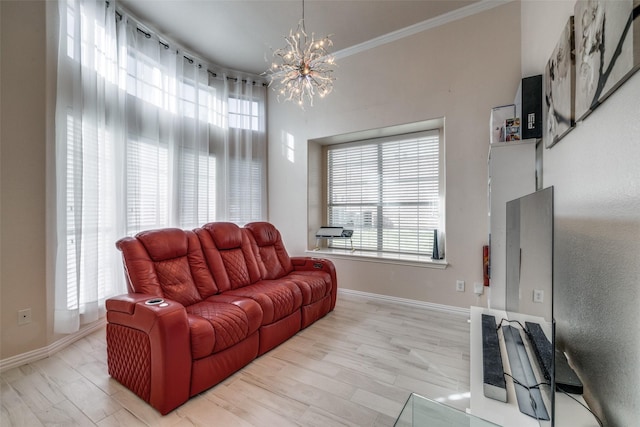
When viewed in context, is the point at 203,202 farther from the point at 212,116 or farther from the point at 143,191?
the point at 212,116

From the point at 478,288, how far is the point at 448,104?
215cm

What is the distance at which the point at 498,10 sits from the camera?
2.78 metres

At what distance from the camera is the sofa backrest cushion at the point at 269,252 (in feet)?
10.2

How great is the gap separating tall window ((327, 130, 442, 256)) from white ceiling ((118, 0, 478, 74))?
4.51 feet

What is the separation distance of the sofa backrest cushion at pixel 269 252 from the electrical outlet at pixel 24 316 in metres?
1.93

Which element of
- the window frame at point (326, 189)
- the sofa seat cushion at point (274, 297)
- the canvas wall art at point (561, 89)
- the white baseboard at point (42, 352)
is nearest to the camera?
the canvas wall art at point (561, 89)

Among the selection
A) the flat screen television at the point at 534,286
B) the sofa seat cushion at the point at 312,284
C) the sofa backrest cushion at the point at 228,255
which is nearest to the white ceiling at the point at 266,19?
the sofa backrest cushion at the point at 228,255

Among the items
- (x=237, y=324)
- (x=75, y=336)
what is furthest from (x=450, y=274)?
(x=75, y=336)

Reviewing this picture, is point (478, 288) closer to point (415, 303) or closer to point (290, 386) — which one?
point (415, 303)

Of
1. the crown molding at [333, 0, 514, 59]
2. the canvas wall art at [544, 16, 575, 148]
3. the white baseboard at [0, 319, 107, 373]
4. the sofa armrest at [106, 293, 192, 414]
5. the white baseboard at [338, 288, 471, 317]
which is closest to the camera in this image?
the canvas wall art at [544, 16, 575, 148]

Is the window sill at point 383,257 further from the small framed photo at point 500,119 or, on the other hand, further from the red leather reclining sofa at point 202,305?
the small framed photo at point 500,119

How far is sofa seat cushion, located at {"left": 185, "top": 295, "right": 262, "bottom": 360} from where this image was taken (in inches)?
66.8

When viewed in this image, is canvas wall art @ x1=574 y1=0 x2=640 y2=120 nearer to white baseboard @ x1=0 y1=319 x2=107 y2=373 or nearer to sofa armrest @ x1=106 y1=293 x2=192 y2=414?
sofa armrest @ x1=106 y1=293 x2=192 y2=414

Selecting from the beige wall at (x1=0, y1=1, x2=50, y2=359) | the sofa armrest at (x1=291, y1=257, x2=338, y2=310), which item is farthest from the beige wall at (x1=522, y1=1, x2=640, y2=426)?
the beige wall at (x1=0, y1=1, x2=50, y2=359)
